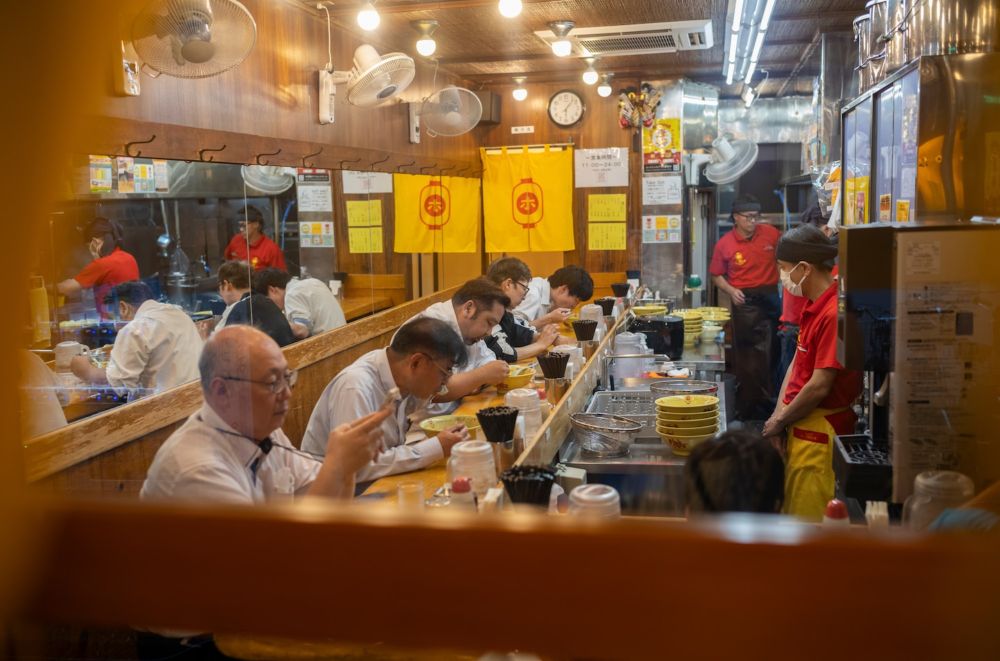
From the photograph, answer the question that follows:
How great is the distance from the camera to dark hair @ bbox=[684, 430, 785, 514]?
147cm

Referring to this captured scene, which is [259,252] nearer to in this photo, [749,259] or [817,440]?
[817,440]

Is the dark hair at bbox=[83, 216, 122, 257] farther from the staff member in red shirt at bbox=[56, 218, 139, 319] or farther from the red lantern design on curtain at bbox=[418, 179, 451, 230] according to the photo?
the red lantern design on curtain at bbox=[418, 179, 451, 230]

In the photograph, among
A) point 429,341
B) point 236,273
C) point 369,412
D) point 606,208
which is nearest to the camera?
point 369,412

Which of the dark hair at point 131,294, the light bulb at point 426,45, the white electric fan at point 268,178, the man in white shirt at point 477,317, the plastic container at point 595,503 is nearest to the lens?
the plastic container at point 595,503

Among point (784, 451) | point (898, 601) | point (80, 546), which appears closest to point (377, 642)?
point (80, 546)

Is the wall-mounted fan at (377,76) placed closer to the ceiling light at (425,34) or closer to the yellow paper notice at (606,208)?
the ceiling light at (425,34)

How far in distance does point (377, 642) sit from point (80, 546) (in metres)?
0.29

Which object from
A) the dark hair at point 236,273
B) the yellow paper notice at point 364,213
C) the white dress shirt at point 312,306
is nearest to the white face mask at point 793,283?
the dark hair at point 236,273

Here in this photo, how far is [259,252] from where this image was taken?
5.17 meters

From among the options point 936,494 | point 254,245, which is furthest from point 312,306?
point 936,494

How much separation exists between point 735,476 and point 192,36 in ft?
9.29

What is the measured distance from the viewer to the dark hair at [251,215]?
4910mm

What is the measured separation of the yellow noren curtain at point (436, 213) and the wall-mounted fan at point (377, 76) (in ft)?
7.85

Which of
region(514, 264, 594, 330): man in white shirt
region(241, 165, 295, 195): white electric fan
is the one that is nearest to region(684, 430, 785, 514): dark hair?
region(241, 165, 295, 195): white electric fan
